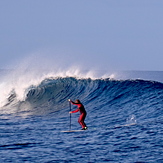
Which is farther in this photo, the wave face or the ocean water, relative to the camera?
the wave face

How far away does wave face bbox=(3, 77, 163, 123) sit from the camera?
715 inches

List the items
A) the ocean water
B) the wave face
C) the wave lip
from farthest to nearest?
the wave lip < the wave face < the ocean water

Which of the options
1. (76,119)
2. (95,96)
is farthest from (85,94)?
(76,119)

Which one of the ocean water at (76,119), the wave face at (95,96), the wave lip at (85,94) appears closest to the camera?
the ocean water at (76,119)

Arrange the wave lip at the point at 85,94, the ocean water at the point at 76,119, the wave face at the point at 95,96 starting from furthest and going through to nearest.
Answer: the wave lip at the point at 85,94 < the wave face at the point at 95,96 < the ocean water at the point at 76,119

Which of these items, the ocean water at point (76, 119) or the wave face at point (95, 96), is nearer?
the ocean water at point (76, 119)

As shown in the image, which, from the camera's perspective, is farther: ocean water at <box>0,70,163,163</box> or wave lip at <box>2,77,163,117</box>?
wave lip at <box>2,77,163,117</box>

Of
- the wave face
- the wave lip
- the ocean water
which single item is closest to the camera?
the ocean water

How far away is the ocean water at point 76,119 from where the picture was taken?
30.8 feet

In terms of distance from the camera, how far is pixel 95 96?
21.9 metres

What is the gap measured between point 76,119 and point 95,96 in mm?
5829

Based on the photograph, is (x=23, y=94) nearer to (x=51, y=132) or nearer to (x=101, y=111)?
(x=101, y=111)

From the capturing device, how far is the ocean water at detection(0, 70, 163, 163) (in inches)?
369

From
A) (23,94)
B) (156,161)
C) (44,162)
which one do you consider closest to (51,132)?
(44,162)
